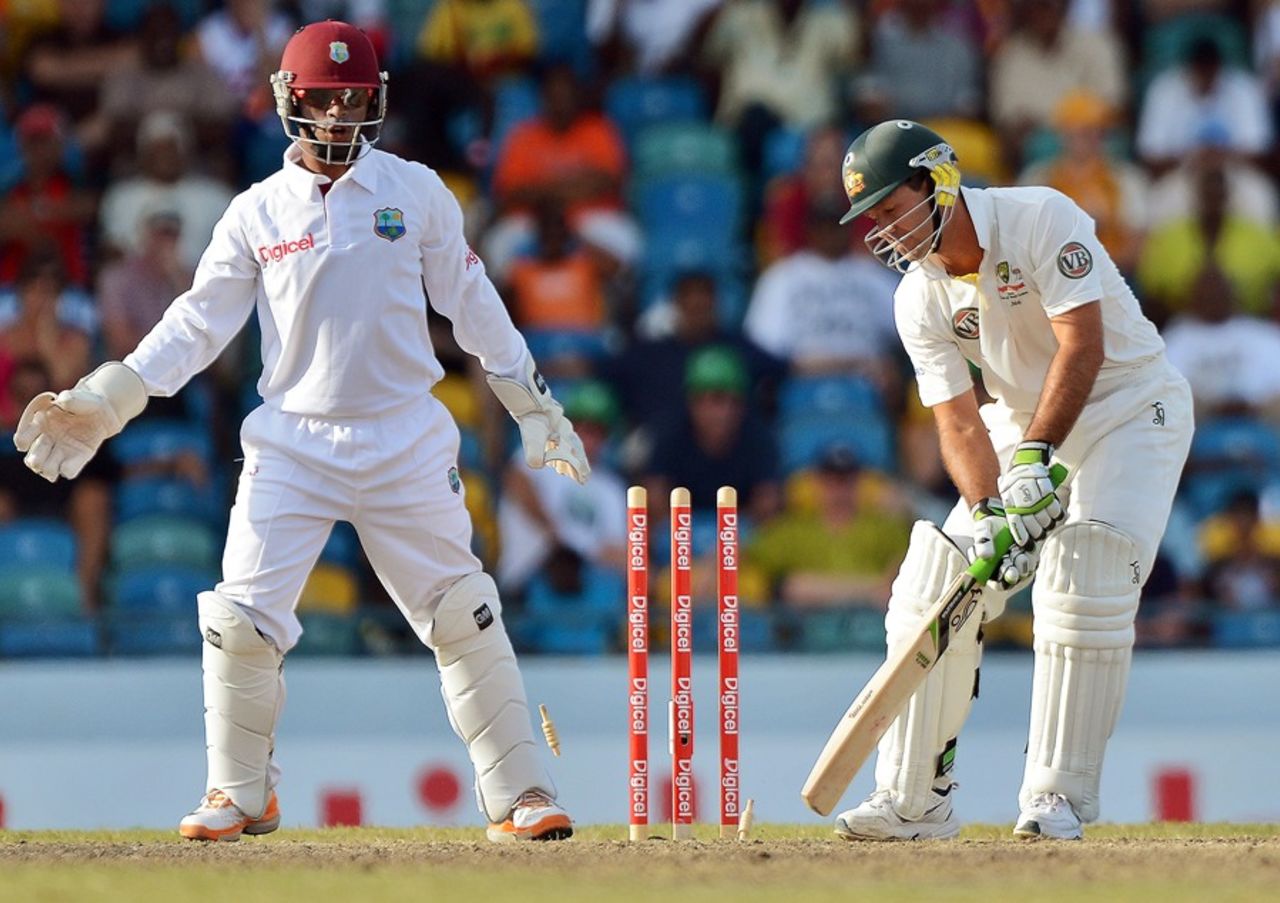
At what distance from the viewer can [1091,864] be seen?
5.10m

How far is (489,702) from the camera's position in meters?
5.91

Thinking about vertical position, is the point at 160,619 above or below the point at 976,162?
below

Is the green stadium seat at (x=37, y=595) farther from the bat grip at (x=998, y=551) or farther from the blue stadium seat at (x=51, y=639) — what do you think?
the bat grip at (x=998, y=551)

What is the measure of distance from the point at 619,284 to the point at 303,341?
15.7ft

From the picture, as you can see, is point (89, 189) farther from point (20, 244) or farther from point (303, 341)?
point (303, 341)

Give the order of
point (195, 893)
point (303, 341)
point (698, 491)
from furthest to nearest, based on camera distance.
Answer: point (698, 491) < point (303, 341) < point (195, 893)

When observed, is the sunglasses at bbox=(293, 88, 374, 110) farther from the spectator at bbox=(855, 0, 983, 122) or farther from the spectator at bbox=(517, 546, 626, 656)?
the spectator at bbox=(855, 0, 983, 122)

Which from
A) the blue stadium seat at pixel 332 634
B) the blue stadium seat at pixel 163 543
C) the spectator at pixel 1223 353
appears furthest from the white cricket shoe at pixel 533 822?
the spectator at pixel 1223 353

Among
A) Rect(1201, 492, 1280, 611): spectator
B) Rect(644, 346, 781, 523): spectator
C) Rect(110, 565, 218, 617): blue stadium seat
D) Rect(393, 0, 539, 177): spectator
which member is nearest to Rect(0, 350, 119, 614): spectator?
Rect(110, 565, 218, 617): blue stadium seat

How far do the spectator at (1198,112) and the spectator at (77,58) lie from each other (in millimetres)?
4778

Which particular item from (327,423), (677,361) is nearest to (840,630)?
(677,361)

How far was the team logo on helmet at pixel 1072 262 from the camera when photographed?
5.78m

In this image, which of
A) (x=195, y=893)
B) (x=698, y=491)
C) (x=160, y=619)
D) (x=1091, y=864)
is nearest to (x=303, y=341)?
(x=195, y=893)

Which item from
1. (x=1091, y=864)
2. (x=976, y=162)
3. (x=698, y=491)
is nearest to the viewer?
(x=1091, y=864)
